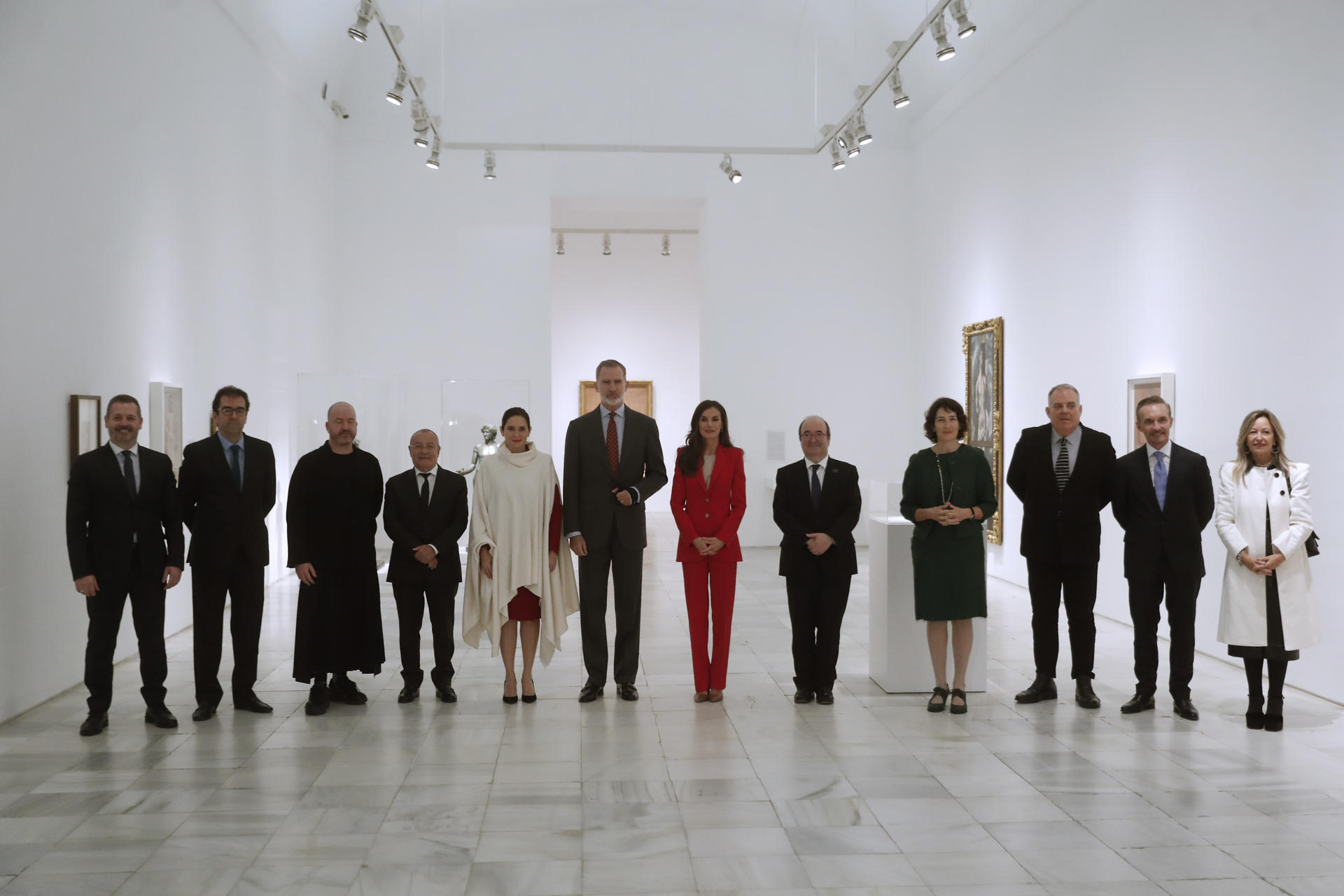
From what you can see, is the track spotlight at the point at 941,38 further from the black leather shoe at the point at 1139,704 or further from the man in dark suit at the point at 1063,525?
the black leather shoe at the point at 1139,704

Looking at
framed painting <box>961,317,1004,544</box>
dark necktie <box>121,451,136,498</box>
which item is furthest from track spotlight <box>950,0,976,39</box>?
dark necktie <box>121,451,136,498</box>

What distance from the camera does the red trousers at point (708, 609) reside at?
6.27m

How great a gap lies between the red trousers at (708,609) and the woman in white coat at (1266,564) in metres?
2.62

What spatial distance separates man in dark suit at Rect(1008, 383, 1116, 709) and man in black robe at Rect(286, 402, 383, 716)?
12.3 feet

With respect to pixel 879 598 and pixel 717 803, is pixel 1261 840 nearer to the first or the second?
pixel 717 803

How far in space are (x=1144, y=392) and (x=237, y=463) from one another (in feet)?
22.3

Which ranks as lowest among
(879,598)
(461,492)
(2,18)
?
(879,598)

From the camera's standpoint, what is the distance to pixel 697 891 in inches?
146

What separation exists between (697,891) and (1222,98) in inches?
268

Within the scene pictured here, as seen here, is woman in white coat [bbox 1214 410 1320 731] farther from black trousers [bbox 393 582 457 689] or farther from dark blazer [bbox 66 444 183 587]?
dark blazer [bbox 66 444 183 587]

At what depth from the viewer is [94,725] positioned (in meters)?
5.64

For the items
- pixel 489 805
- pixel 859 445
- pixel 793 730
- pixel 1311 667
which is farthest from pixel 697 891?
pixel 859 445

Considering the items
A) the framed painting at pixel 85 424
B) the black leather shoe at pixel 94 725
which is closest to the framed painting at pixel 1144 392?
the black leather shoe at pixel 94 725

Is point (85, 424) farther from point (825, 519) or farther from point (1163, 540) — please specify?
point (1163, 540)
